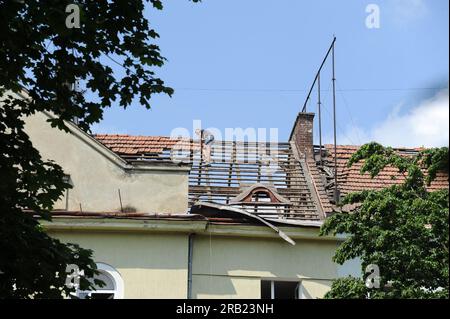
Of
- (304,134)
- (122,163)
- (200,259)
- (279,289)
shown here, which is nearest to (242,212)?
(200,259)

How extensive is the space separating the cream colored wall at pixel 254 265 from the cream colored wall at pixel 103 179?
3.89 feet

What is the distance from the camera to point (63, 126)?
36.5 ft

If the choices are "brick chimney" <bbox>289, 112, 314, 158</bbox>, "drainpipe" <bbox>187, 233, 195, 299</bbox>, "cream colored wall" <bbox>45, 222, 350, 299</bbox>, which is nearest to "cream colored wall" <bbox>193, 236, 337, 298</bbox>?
"cream colored wall" <bbox>45, 222, 350, 299</bbox>

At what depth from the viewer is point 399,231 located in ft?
40.4

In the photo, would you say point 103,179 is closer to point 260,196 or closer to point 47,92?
point 260,196

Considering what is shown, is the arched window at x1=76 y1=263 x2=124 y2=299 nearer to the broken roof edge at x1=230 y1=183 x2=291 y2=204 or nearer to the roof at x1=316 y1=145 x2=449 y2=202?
the broken roof edge at x1=230 y1=183 x2=291 y2=204

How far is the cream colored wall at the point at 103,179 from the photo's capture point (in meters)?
17.4

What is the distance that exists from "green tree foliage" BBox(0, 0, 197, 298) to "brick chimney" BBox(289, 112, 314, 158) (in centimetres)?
988

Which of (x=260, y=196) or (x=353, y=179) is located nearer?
(x=260, y=196)

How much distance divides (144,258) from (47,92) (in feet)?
19.8

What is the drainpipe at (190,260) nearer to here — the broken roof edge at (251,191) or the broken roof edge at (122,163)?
the broken roof edge at (122,163)

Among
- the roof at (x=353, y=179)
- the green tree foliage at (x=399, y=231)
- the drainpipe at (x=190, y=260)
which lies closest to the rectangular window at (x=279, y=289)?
the drainpipe at (x=190, y=260)

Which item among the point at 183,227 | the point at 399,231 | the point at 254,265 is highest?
the point at 183,227
